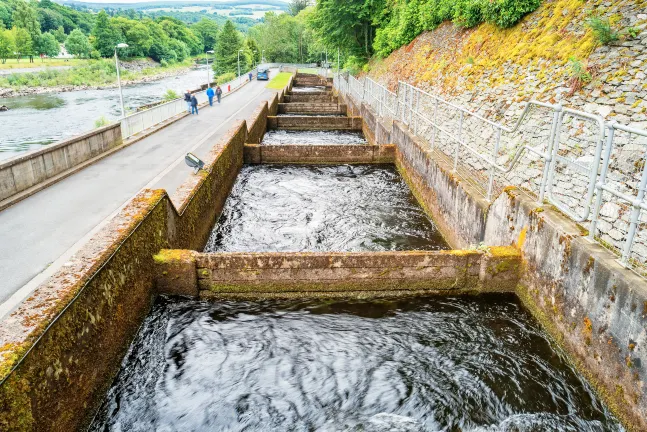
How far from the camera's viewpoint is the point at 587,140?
29.5ft

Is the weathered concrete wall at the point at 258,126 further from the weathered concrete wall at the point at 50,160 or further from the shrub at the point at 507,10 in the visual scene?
the shrub at the point at 507,10

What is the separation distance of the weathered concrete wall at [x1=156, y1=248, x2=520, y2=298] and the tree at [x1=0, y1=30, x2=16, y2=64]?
4997 inches

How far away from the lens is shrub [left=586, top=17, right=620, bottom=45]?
396 inches

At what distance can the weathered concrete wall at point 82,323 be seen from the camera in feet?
12.7

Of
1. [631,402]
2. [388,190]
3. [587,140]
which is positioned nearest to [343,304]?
[631,402]

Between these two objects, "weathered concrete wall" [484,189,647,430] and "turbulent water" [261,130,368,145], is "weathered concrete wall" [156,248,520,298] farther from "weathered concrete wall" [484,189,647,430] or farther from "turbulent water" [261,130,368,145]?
"turbulent water" [261,130,368,145]

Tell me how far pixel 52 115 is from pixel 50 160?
42626 mm

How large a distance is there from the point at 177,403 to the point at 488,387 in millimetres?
3616

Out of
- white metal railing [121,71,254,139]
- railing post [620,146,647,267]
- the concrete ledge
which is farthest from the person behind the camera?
the concrete ledge

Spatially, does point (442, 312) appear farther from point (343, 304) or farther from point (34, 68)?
point (34, 68)

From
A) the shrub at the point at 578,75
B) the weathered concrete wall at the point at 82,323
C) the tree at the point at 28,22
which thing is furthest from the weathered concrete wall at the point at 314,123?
the tree at the point at 28,22

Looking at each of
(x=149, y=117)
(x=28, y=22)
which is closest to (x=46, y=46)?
(x=28, y=22)

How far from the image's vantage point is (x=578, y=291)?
19.1ft

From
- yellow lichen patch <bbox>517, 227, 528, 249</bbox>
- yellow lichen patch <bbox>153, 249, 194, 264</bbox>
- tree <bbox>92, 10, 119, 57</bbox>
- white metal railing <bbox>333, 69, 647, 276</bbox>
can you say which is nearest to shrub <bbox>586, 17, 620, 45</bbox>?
white metal railing <bbox>333, 69, 647, 276</bbox>
